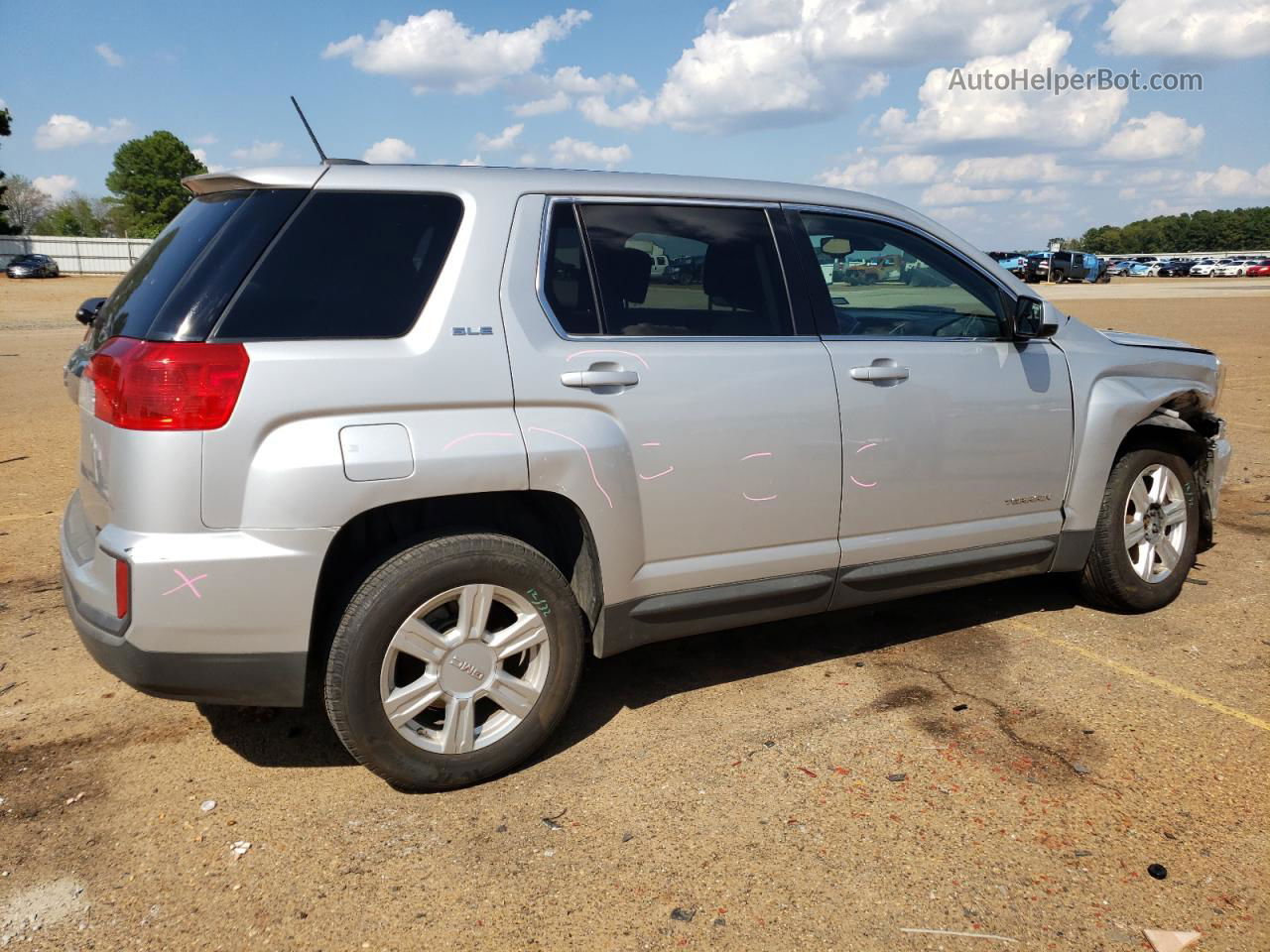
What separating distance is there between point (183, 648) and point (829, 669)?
2.51m

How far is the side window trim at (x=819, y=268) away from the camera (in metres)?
3.90

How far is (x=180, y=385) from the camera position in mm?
2820

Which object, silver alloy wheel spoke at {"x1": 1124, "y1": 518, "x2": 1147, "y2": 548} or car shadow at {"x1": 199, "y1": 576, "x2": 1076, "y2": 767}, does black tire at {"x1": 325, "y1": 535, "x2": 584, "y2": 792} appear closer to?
car shadow at {"x1": 199, "y1": 576, "x2": 1076, "y2": 767}

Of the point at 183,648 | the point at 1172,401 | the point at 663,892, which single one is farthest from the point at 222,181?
the point at 1172,401

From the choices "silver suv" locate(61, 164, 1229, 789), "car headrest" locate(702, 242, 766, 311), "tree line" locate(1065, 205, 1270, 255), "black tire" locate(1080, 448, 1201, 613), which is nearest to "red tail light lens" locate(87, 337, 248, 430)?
"silver suv" locate(61, 164, 1229, 789)

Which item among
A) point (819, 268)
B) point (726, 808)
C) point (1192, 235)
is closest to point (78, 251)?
point (819, 268)

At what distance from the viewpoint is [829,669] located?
4.30 metres

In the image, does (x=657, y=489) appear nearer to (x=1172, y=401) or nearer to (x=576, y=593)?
(x=576, y=593)

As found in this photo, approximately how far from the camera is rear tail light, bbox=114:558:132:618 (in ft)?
9.36

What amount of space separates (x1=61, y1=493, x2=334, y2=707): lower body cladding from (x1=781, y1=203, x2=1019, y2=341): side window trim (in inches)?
78.1

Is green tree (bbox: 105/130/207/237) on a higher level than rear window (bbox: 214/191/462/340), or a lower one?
higher

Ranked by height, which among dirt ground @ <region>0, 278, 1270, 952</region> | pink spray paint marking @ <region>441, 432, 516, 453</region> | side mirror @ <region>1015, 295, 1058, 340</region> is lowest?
dirt ground @ <region>0, 278, 1270, 952</region>

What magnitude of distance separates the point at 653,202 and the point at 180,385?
1.72 m

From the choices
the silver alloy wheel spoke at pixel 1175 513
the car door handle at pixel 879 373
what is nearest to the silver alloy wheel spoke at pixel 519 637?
the car door handle at pixel 879 373
